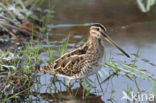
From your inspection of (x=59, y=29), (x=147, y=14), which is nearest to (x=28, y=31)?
(x=59, y=29)

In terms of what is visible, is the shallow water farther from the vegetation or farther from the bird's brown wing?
the bird's brown wing

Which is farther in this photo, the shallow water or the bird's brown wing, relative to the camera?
the shallow water

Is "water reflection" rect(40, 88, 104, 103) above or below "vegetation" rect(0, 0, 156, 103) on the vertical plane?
below

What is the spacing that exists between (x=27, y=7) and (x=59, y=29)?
105cm

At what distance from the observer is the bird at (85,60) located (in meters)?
4.74

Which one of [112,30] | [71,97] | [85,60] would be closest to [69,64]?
[85,60]

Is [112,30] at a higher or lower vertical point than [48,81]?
higher

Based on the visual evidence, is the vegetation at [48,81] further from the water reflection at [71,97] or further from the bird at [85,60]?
the bird at [85,60]

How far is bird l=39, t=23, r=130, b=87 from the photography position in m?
4.74

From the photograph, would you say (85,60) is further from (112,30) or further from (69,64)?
(112,30)

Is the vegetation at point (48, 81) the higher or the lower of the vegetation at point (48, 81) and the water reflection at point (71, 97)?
the higher

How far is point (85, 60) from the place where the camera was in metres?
4.78

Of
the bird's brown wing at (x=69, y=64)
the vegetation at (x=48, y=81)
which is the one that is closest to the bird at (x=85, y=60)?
the bird's brown wing at (x=69, y=64)

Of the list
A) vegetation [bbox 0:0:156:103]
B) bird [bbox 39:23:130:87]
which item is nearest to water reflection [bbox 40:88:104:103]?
vegetation [bbox 0:0:156:103]
